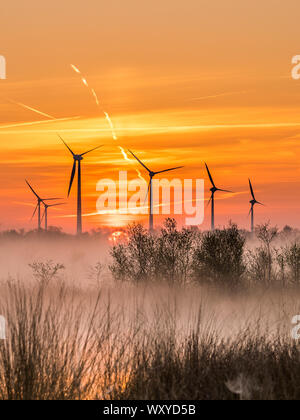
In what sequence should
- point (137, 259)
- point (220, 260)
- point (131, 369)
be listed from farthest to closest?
1. point (137, 259)
2. point (220, 260)
3. point (131, 369)

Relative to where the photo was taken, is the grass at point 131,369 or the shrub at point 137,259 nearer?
the grass at point 131,369

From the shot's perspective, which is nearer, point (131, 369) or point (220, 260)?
point (131, 369)

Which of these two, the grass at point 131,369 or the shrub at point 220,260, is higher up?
the shrub at point 220,260

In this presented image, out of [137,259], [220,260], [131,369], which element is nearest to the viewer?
[131,369]

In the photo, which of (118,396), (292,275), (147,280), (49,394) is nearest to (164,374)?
(118,396)

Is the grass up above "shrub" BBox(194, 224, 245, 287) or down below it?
below

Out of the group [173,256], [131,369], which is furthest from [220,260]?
[131,369]

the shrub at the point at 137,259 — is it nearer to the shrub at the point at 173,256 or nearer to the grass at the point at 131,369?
the shrub at the point at 173,256

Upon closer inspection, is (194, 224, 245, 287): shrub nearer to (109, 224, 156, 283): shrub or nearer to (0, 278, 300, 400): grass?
(109, 224, 156, 283): shrub

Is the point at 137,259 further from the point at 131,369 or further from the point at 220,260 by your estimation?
the point at 131,369

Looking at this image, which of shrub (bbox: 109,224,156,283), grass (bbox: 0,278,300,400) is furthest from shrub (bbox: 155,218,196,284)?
grass (bbox: 0,278,300,400)

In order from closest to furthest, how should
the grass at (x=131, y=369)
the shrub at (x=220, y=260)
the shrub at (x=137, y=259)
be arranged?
1. the grass at (x=131, y=369)
2. the shrub at (x=220, y=260)
3. the shrub at (x=137, y=259)

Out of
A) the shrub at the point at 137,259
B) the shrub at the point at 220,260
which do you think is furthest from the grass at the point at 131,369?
the shrub at the point at 137,259
